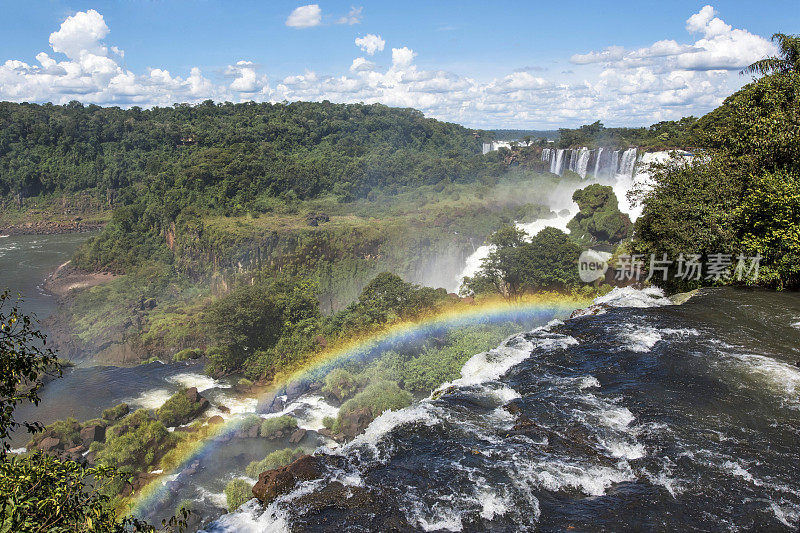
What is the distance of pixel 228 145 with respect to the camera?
73.8 metres

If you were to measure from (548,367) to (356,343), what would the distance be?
15173 millimetres

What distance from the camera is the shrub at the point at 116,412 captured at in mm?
26359

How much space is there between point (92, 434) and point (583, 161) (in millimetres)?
54395

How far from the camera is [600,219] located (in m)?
41.7

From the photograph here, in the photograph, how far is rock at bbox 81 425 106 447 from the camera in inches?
957

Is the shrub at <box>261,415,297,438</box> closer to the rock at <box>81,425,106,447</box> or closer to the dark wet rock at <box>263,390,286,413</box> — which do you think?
the dark wet rock at <box>263,390,286,413</box>

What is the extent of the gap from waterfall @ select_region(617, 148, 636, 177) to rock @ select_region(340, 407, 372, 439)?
1490 inches

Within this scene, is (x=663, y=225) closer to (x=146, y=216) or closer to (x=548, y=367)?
(x=548, y=367)

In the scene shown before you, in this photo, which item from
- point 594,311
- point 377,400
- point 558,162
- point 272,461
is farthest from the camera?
point 558,162

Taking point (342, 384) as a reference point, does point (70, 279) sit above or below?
below

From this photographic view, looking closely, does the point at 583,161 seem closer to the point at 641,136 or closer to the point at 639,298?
the point at 641,136

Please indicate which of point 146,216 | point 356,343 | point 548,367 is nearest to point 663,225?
point 548,367

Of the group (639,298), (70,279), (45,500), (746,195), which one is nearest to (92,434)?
(45,500)

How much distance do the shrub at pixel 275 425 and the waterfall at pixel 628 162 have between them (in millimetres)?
40004
